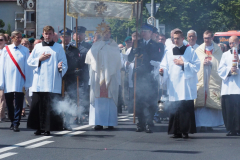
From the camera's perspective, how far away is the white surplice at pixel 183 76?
30.8ft

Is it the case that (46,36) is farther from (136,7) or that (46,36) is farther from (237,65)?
→ (237,65)

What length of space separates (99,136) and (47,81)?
1416 mm

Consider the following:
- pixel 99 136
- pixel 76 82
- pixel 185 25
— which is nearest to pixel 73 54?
pixel 76 82

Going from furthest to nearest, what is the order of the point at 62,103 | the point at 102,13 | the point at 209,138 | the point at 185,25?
the point at 185,25, the point at 102,13, the point at 62,103, the point at 209,138

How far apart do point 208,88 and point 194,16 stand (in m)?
35.1

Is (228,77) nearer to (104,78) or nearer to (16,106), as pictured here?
(104,78)

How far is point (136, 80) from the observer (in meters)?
10.5

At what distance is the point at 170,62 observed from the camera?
9.52m

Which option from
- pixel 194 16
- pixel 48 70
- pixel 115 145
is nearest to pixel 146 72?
pixel 48 70

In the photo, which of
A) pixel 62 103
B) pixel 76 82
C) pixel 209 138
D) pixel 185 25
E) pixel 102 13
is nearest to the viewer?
pixel 209 138

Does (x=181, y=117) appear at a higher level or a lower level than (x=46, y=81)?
lower

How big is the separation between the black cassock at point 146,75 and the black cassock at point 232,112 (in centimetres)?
148

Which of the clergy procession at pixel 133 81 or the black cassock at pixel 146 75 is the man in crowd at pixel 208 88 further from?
the black cassock at pixel 146 75

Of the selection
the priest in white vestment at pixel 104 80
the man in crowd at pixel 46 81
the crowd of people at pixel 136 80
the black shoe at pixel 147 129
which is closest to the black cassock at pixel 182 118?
the crowd of people at pixel 136 80
